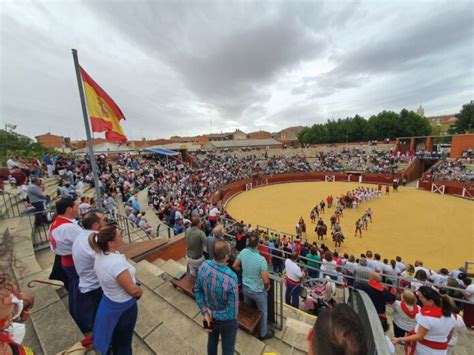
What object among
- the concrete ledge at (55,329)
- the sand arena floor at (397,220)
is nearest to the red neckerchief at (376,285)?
the concrete ledge at (55,329)

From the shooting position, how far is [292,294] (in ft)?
17.3

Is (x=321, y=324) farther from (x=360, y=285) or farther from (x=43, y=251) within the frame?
(x=43, y=251)

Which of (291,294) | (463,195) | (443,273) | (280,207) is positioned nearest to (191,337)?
(291,294)

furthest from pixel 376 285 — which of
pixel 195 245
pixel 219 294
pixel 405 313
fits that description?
pixel 195 245

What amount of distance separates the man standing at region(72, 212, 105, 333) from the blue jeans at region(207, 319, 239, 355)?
151cm

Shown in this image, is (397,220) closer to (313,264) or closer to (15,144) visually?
(313,264)

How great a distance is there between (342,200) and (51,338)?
2232 cm

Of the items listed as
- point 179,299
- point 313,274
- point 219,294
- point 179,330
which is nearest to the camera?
point 219,294

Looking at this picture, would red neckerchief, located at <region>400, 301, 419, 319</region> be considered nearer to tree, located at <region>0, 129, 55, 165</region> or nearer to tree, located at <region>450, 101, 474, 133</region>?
tree, located at <region>0, 129, 55, 165</region>

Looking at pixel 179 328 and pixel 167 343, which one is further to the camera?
pixel 179 328

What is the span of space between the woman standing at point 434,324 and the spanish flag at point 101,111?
679cm

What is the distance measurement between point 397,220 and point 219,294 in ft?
65.0

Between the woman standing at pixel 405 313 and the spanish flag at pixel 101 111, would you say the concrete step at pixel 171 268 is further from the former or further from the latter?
A: the woman standing at pixel 405 313

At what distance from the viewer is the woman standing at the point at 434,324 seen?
8.73 feet
